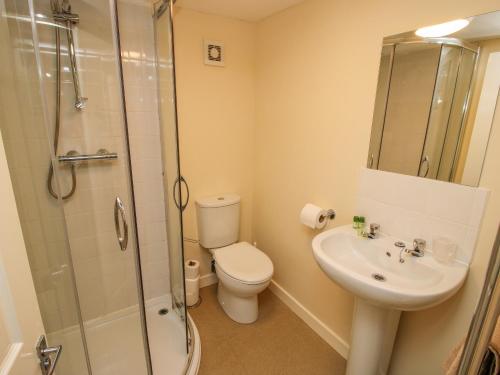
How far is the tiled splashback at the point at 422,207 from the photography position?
1144 millimetres

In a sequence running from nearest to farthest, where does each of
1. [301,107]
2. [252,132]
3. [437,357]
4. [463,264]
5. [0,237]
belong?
[0,237] < [463,264] < [437,357] < [301,107] < [252,132]

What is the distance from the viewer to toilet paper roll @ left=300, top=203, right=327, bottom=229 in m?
1.76

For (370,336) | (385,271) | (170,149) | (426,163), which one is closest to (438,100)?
(426,163)

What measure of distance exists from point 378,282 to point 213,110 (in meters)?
1.69

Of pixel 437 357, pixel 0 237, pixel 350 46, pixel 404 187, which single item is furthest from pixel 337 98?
pixel 0 237

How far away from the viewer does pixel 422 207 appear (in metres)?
1.30

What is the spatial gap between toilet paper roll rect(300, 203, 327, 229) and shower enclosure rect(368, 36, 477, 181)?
1.47ft

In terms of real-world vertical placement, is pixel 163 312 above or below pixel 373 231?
below

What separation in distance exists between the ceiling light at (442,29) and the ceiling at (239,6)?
86cm

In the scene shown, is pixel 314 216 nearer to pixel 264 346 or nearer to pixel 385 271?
pixel 385 271

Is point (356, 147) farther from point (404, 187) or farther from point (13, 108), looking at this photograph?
point (13, 108)

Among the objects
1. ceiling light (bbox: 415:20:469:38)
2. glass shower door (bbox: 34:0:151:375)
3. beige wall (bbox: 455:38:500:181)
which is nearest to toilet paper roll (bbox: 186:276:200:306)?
glass shower door (bbox: 34:0:151:375)

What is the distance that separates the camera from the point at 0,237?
0.54 m

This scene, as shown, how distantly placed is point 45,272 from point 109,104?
1032 millimetres
